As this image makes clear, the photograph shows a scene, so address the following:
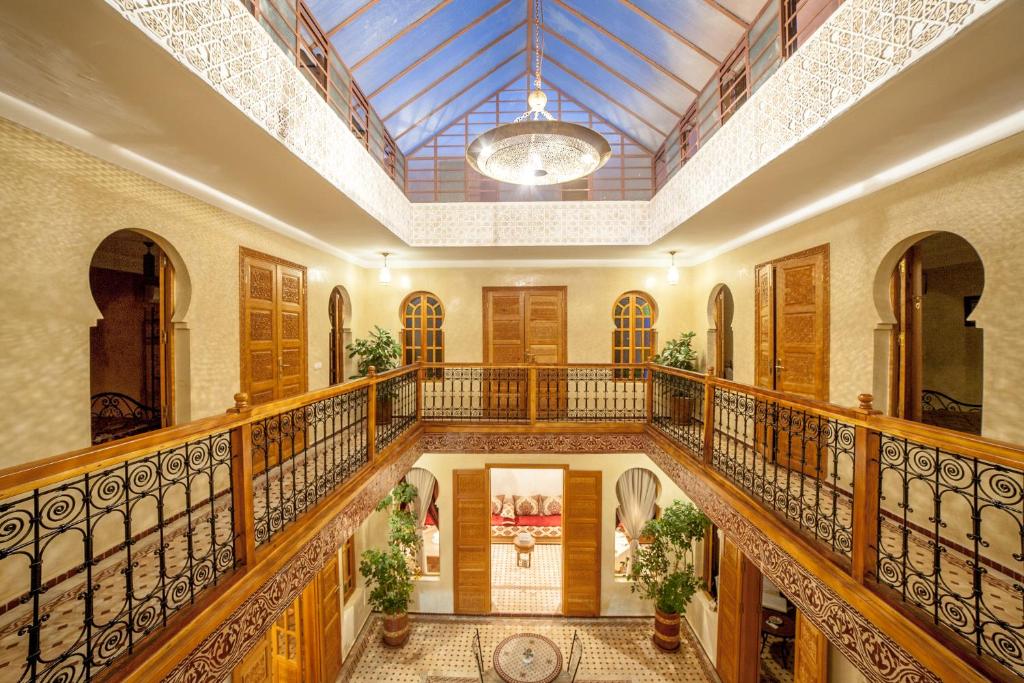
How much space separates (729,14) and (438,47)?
334 cm

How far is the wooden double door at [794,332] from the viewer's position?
4.43 meters

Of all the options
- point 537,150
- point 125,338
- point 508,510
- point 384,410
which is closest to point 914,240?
point 537,150

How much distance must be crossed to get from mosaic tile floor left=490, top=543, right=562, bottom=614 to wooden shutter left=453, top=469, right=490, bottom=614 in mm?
422

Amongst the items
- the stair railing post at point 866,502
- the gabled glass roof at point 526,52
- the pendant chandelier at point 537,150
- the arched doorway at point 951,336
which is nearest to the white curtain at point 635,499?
the arched doorway at point 951,336

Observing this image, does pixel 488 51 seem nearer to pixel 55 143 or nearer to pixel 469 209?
pixel 469 209

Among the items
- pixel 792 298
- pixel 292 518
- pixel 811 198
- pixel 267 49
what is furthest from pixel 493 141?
pixel 792 298

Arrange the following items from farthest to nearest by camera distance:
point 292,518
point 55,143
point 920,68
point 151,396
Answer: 1. point 151,396
2. point 292,518
3. point 55,143
4. point 920,68

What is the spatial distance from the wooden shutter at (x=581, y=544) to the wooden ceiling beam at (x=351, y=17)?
712 cm

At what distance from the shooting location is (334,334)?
7445mm

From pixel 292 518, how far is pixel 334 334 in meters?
4.74

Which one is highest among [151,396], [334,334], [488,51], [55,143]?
[488,51]

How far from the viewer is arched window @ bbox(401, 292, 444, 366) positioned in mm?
7941

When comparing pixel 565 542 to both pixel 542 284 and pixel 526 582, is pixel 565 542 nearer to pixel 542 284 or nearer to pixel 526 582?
pixel 526 582

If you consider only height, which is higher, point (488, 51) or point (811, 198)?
point (488, 51)
